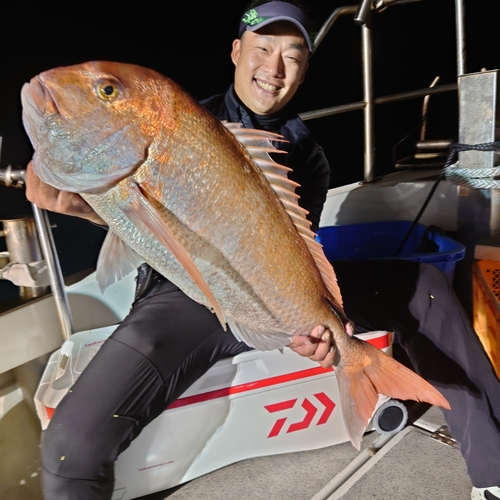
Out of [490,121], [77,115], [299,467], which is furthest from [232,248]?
[490,121]

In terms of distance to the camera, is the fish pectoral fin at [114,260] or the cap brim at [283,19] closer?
the fish pectoral fin at [114,260]

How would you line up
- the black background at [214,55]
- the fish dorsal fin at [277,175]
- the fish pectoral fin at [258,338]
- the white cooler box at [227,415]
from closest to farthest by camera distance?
the fish dorsal fin at [277,175] < the fish pectoral fin at [258,338] < the white cooler box at [227,415] < the black background at [214,55]

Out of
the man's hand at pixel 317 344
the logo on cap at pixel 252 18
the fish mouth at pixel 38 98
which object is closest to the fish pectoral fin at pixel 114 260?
the fish mouth at pixel 38 98

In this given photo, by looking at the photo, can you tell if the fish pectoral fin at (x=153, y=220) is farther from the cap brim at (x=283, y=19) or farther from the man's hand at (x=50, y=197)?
the cap brim at (x=283, y=19)

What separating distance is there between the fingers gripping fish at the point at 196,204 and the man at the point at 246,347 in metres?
0.12

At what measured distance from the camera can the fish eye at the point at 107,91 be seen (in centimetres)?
80

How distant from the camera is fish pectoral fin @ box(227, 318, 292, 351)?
1.12 metres

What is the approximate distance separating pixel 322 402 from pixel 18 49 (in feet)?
32.2

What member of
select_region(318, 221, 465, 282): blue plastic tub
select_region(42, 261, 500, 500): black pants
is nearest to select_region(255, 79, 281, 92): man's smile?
select_region(42, 261, 500, 500): black pants

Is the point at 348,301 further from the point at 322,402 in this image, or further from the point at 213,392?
the point at 213,392

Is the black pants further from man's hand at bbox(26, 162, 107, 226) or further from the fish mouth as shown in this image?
the fish mouth

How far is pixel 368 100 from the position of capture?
256 cm

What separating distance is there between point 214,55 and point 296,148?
1029 centimetres

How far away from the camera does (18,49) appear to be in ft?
28.9
